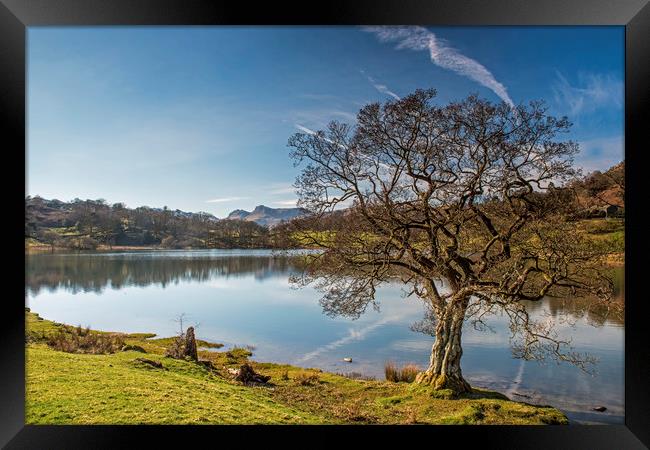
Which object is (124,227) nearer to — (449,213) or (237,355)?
(237,355)

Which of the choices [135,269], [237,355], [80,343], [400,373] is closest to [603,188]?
[400,373]

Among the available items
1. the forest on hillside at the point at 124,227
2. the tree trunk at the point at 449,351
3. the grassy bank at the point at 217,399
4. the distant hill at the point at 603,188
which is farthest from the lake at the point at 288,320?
the grassy bank at the point at 217,399

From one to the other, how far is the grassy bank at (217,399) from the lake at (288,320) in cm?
134

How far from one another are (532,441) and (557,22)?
428 centimetres

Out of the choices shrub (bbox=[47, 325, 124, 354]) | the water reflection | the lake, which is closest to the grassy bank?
shrub (bbox=[47, 325, 124, 354])

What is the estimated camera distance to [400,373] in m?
6.86

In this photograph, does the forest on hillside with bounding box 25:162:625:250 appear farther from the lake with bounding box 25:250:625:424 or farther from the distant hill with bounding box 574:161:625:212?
the distant hill with bounding box 574:161:625:212

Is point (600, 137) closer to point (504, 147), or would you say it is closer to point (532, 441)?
point (504, 147)

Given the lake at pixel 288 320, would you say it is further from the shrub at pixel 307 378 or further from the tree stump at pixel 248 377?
the tree stump at pixel 248 377

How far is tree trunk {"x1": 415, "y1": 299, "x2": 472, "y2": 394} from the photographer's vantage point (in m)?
5.42

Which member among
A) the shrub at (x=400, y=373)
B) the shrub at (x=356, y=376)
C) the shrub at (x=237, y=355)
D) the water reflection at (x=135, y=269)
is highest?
the water reflection at (x=135, y=269)

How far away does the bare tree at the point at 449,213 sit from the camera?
203 inches
